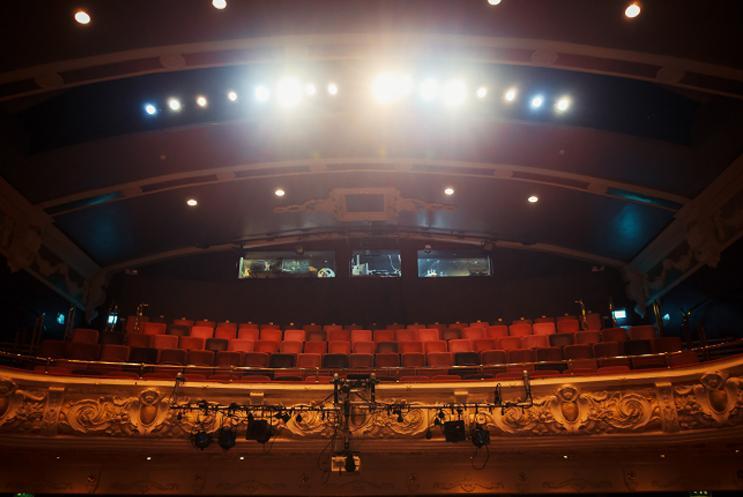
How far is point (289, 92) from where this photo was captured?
5496 mm

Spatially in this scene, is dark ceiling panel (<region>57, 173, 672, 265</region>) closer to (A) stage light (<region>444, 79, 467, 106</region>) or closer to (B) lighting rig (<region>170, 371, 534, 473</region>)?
(A) stage light (<region>444, 79, 467, 106</region>)

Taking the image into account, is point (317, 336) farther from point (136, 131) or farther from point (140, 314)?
point (136, 131)

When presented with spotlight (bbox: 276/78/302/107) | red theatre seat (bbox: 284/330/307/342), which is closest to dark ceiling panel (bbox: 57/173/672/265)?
spotlight (bbox: 276/78/302/107)

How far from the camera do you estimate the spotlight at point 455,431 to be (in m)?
4.41

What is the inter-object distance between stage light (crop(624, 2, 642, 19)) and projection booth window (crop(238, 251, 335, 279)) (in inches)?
203

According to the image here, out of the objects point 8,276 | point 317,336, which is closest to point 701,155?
point 317,336

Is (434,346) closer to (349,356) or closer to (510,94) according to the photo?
(349,356)

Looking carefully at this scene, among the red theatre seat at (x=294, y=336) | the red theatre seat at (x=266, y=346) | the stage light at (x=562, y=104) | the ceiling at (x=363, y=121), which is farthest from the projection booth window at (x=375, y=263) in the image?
the stage light at (x=562, y=104)

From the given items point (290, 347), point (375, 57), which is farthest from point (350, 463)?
point (375, 57)

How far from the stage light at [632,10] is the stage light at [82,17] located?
403 cm

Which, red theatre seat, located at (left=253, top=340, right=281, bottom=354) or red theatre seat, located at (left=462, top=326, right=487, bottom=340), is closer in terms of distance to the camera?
red theatre seat, located at (left=253, top=340, right=281, bottom=354)

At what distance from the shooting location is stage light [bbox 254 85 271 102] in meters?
5.48

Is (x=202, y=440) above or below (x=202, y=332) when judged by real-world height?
below

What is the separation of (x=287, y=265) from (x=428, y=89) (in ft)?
12.6
